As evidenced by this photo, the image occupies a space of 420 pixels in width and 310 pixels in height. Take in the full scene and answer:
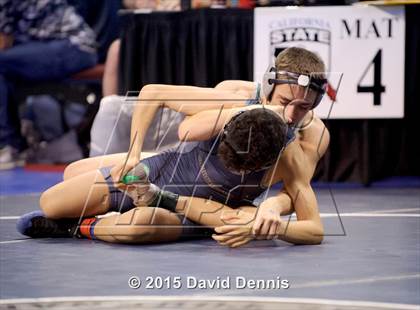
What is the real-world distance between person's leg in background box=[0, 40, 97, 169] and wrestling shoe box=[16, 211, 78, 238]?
3.93 metres

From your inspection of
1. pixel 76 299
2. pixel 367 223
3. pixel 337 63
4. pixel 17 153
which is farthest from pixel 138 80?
pixel 76 299

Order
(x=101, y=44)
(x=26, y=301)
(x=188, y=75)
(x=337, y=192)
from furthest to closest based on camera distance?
1. (x=101, y=44)
2. (x=188, y=75)
3. (x=337, y=192)
4. (x=26, y=301)

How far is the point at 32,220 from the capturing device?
4.38 m

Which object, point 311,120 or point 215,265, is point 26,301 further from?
point 311,120

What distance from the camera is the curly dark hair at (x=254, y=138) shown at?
3.83 meters

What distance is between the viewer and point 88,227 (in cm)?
432

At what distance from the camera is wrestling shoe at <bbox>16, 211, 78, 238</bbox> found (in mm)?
4379

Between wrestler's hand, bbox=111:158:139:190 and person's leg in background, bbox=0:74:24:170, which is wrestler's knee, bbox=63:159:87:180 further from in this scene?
person's leg in background, bbox=0:74:24:170

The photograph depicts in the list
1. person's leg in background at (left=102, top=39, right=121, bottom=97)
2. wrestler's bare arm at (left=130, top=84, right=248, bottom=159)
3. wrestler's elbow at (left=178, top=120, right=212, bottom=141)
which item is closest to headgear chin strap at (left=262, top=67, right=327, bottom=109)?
wrestler's bare arm at (left=130, top=84, right=248, bottom=159)

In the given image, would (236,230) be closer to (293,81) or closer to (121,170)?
(121,170)

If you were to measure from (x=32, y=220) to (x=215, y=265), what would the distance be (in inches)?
41.8

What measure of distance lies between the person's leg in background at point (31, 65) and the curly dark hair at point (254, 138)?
4663mm

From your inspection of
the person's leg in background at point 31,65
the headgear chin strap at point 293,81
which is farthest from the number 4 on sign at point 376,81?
the person's leg in background at point 31,65

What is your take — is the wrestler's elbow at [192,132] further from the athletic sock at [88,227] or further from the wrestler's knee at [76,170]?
the wrestler's knee at [76,170]
